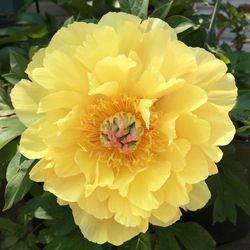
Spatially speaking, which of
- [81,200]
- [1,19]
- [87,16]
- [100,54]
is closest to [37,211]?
[81,200]

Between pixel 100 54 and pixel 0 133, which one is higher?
pixel 100 54

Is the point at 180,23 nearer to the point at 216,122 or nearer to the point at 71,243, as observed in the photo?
the point at 216,122

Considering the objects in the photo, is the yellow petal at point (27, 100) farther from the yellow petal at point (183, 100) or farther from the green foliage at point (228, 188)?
the green foliage at point (228, 188)

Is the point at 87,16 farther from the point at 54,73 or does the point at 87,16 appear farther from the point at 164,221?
the point at 164,221

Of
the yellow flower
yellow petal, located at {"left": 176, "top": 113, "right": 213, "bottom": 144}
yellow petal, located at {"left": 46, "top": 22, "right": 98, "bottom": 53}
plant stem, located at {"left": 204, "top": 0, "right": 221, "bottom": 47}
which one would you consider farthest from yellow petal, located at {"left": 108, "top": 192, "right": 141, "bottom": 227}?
plant stem, located at {"left": 204, "top": 0, "right": 221, "bottom": 47}

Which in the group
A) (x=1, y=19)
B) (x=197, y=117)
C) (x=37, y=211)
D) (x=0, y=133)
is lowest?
(x=1, y=19)

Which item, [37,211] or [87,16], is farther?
[87,16]

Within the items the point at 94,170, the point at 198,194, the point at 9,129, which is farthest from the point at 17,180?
the point at 198,194
